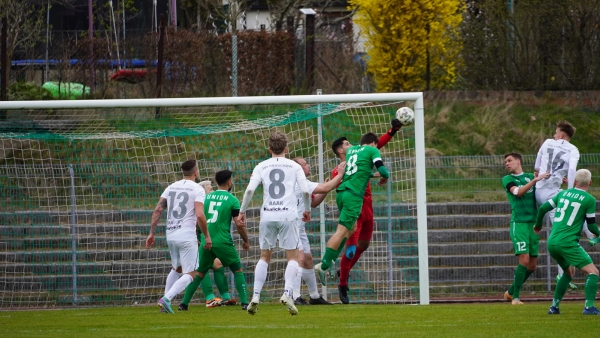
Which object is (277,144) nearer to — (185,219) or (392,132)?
(185,219)

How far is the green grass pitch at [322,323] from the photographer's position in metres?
8.53

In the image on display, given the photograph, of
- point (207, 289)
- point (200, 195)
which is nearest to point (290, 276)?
point (200, 195)

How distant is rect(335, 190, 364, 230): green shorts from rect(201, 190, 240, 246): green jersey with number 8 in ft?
4.45

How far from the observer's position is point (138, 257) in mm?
14516

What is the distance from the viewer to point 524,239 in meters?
11.8

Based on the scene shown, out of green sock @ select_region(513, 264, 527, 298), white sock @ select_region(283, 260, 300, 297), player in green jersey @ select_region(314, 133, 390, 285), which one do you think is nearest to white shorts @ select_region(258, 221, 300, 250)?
white sock @ select_region(283, 260, 300, 297)

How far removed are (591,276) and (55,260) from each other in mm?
8425

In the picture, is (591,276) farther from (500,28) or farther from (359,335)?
(500,28)

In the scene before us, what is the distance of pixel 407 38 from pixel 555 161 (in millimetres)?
7660

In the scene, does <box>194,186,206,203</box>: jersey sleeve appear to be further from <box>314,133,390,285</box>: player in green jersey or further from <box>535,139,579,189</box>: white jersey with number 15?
<box>535,139,579,189</box>: white jersey with number 15

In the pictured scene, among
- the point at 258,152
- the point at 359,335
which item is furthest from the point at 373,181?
the point at 359,335

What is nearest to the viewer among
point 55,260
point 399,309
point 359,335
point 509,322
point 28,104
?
point 359,335

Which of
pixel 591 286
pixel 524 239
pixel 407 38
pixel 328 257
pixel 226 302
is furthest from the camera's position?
pixel 407 38

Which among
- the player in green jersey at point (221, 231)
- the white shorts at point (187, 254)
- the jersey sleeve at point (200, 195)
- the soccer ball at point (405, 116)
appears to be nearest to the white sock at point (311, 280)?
the player in green jersey at point (221, 231)
